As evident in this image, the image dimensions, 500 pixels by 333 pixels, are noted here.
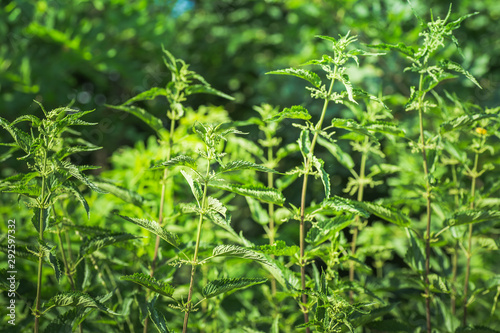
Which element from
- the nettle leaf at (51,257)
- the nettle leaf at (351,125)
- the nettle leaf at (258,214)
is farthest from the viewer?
the nettle leaf at (258,214)

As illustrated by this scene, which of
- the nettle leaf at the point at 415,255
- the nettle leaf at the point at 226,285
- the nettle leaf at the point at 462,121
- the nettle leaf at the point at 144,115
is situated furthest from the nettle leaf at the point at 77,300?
the nettle leaf at the point at 462,121

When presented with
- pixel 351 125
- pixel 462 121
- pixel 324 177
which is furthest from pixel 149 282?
pixel 462 121

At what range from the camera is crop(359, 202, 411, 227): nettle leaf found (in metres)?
0.96

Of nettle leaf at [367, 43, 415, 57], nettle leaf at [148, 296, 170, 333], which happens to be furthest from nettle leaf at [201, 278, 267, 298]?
nettle leaf at [367, 43, 415, 57]

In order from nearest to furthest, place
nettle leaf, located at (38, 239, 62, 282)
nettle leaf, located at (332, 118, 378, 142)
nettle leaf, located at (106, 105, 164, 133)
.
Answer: nettle leaf, located at (38, 239, 62, 282) → nettle leaf, located at (332, 118, 378, 142) → nettle leaf, located at (106, 105, 164, 133)

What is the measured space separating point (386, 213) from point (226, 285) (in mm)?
441

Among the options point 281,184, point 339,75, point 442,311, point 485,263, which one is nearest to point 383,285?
point 442,311

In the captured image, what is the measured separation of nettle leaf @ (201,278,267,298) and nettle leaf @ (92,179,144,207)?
1.22 feet

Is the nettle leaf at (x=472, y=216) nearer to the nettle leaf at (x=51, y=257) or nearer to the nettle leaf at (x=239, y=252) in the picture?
the nettle leaf at (x=239, y=252)

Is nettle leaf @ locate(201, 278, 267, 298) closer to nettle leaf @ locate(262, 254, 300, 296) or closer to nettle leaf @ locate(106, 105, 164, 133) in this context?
nettle leaf @ locate(262, 254, 300, 296)

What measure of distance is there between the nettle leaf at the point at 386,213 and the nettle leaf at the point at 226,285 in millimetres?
328

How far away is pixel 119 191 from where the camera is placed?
1098 millimetres

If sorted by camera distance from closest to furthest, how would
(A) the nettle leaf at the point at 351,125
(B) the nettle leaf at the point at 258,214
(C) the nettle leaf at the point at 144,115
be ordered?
(A) the nettle leaf at the point at 351,125 < (C) the nettle leaf at the point at 144,115 < (B) the nettle leaf at the point at 258,214

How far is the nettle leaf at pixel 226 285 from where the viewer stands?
85 cm
